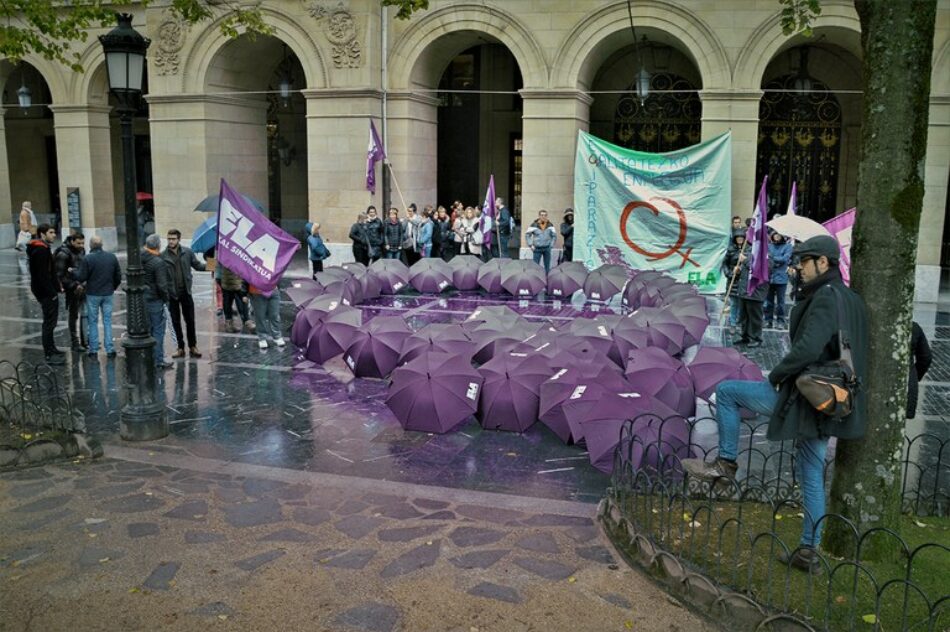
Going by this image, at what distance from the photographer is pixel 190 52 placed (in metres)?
23.5

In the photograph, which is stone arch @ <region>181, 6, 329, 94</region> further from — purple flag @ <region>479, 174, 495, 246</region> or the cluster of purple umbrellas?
the cluster of purple umbrellas

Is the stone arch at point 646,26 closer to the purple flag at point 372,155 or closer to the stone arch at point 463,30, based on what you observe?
the stone arch at point 463,30

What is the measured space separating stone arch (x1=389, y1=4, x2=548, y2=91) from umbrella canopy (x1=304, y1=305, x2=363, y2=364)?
11658 mm

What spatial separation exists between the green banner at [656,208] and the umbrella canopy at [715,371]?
10.3 m

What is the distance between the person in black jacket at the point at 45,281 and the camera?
12.5 meters

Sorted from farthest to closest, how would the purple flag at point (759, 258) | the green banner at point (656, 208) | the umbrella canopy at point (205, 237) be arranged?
the green banner at point (656, 208) → the umbrella canopy at point (205, 237) → the purple flag at point (759, 258)

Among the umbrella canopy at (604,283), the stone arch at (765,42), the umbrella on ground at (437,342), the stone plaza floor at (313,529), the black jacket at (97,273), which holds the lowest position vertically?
the stone plaza floor at (313,529)

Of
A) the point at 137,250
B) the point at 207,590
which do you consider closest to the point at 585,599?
the point at 207,590

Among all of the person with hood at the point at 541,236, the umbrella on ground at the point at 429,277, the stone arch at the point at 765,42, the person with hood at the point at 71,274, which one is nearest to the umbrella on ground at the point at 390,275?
the umbrella on ground at the point at 429,277

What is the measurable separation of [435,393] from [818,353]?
472cm

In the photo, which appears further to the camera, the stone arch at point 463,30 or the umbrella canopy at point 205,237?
the stone arch at point 463,30

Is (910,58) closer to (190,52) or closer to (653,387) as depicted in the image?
(653,387)

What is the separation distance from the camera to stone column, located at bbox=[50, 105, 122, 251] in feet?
87.2

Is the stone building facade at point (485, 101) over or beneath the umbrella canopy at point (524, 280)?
over
